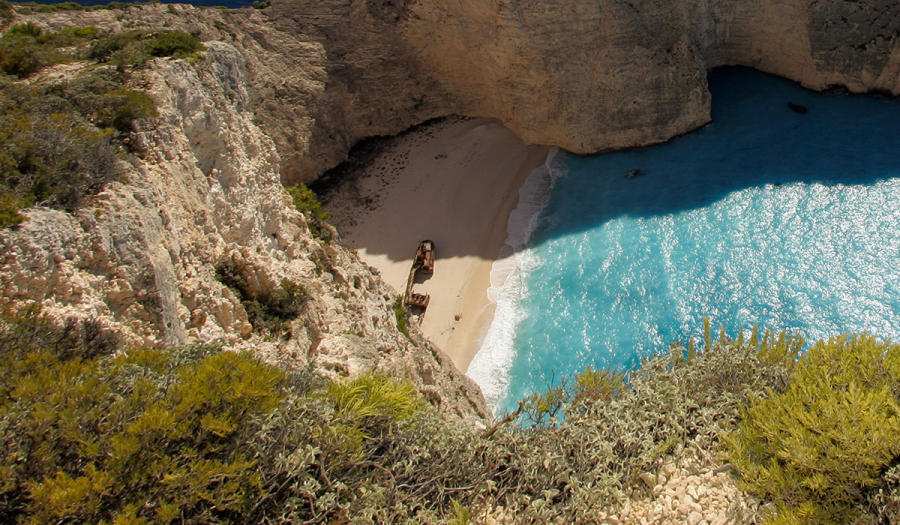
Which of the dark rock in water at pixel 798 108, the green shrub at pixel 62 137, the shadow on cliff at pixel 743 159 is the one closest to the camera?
the green shrub at pixel 62 137

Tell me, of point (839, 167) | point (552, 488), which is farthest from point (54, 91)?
point (839, 167)

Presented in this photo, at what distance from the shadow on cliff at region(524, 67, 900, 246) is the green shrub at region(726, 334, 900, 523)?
14.9 m

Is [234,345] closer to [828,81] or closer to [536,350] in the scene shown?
[536,350]

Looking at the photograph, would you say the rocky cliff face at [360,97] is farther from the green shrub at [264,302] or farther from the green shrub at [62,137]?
the green shrub at [62,137]

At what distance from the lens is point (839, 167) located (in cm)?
2184

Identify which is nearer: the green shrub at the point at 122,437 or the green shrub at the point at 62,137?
the green shrub at the point at 122,437

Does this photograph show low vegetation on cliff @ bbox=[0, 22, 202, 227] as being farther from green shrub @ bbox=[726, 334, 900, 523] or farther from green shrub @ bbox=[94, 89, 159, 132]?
green shrub @ bbox=[726, 334, 900, 523]

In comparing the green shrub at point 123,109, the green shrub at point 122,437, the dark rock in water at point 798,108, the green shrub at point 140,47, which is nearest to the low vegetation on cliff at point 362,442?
the green shrub at point 122,437

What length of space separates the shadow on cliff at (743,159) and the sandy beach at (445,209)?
2.91 meters

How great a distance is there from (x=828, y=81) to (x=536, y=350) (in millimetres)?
19264

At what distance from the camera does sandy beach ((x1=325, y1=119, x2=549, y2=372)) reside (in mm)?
21203

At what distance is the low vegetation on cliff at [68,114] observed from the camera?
25.9ft

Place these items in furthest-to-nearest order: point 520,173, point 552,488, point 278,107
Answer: point 520,173
point 278,107
point 552,488

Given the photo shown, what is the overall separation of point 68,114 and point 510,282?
51.0 ft
